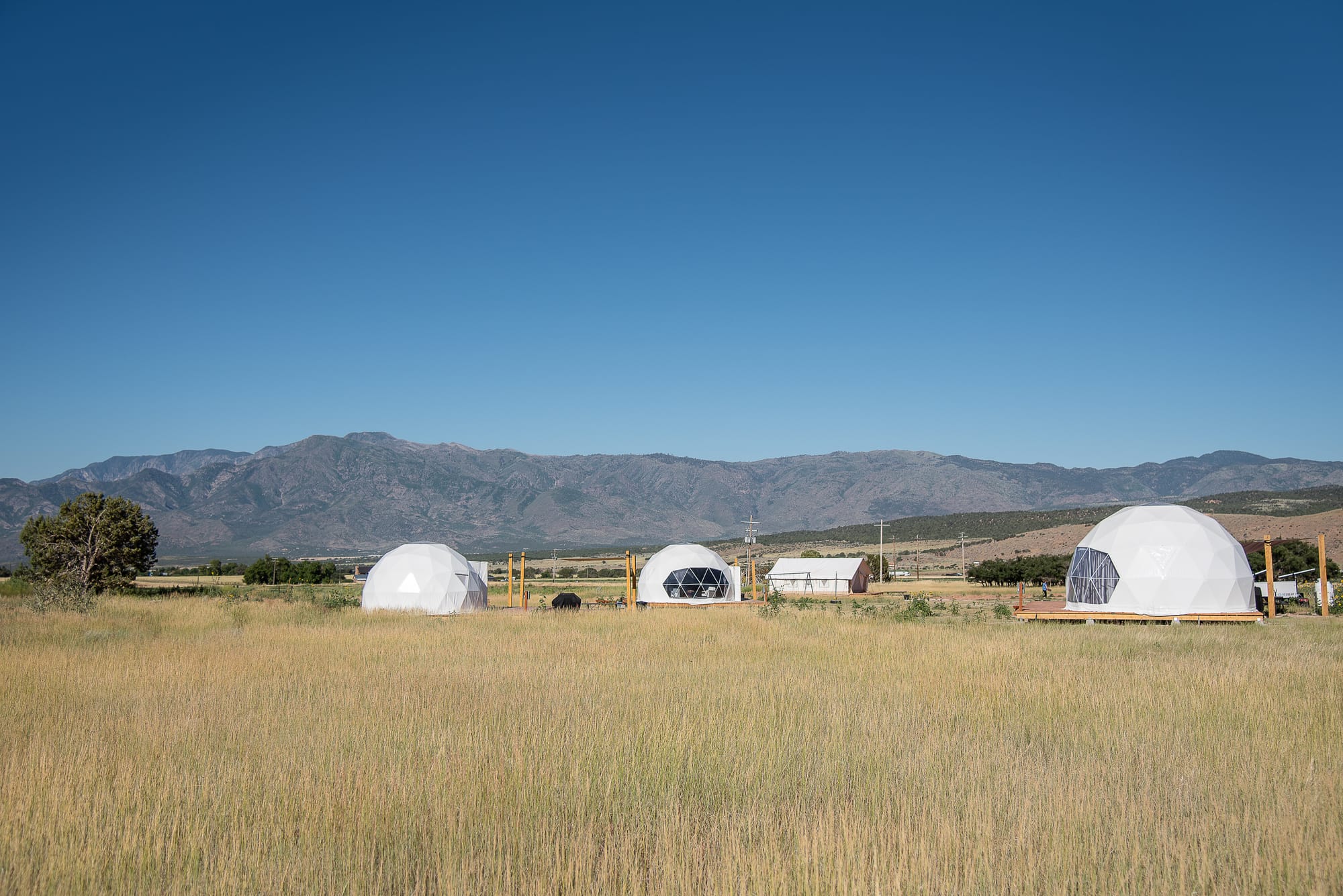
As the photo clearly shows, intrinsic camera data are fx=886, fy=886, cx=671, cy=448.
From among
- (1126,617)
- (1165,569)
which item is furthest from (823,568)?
(1126,617)

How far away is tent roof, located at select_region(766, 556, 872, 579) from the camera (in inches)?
2325

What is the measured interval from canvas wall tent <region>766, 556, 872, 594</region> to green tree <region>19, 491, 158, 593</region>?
116 ft

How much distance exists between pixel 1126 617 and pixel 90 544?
40656 millimetres

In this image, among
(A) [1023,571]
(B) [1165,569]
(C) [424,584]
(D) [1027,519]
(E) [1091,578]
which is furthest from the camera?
(D) [1027,519]

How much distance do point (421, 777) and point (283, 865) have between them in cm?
161

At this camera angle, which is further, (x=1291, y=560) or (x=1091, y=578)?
(x=1291, y=560)

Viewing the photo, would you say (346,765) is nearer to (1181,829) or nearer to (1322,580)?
(1181,829)

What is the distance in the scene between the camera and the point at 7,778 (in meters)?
6.00

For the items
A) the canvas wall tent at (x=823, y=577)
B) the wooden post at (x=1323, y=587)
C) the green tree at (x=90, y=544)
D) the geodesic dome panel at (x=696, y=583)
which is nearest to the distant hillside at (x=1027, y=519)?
the canvas wall tent at (x=823, y=577)

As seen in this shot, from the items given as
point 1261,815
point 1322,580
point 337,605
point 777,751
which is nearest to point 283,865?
point 777,751

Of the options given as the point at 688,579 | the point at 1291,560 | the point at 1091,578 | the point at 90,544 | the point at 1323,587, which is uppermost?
the point at 90,544

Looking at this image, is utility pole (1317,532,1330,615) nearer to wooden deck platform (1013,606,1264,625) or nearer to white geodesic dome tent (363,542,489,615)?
wooden deck platform (1013,606,1264,625)

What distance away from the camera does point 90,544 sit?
3822cm

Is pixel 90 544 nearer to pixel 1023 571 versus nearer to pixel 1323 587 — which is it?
pixel 1323 587
